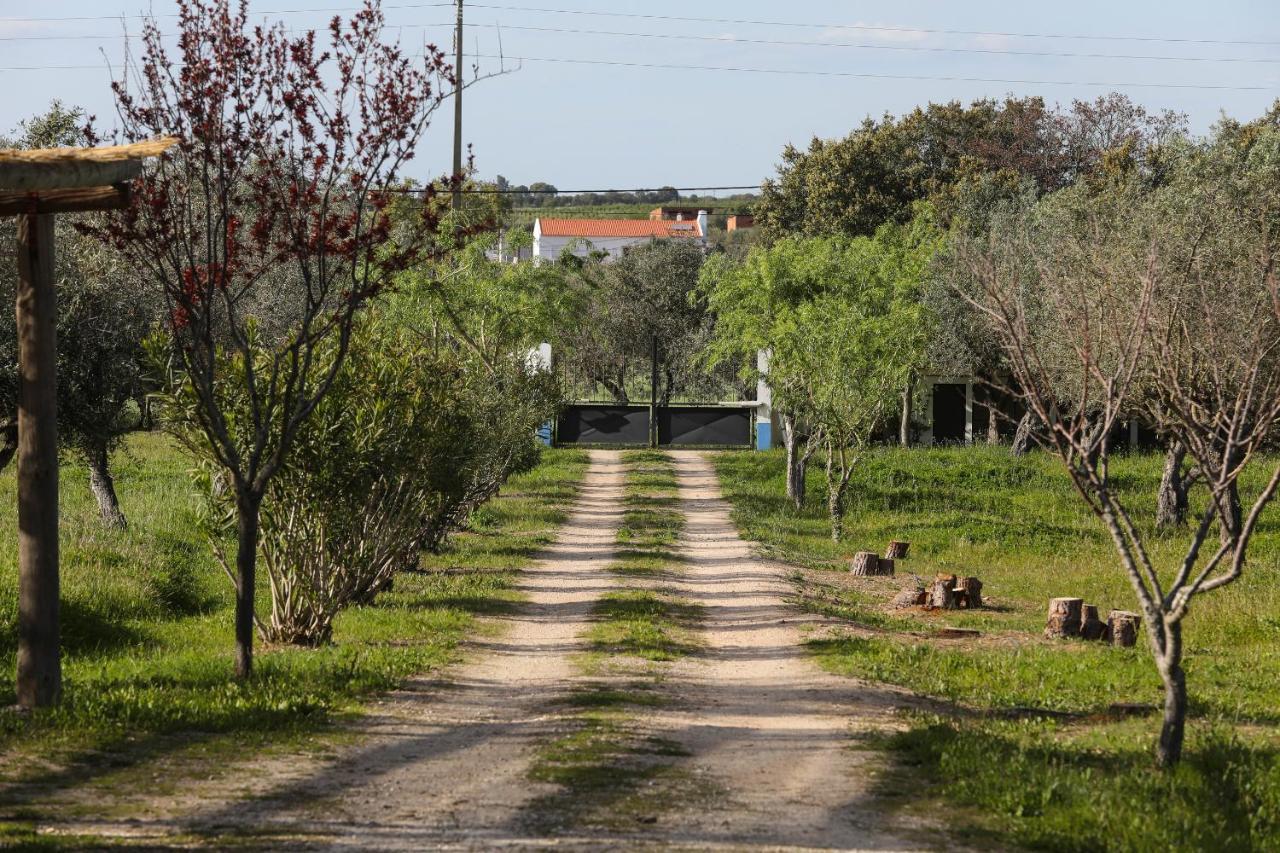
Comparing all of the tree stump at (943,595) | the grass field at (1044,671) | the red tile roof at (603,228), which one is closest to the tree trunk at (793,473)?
the grass field at (1044,671)

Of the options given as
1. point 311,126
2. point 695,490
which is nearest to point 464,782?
point 311,126

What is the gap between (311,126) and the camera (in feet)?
34.7

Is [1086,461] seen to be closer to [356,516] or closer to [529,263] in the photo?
[356,516]

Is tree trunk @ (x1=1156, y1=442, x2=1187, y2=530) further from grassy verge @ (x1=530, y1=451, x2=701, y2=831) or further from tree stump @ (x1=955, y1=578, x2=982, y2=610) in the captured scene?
grassy verge @ (x1=530, y1=451, x2=701, y2=831)

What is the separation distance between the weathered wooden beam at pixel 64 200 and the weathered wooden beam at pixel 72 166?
23 centimetres

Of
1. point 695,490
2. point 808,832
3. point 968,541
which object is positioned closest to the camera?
point 808,832

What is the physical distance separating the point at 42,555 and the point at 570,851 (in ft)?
16.1

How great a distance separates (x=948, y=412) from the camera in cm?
4053

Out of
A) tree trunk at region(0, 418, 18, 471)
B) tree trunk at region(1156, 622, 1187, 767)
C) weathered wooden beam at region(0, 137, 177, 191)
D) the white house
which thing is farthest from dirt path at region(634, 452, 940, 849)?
the white house

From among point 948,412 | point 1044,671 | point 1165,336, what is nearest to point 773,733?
point 1165,336

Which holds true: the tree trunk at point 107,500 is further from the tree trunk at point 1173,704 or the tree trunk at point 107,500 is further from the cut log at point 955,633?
the tree trunk at point 1173,704

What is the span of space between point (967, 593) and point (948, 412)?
2414cm

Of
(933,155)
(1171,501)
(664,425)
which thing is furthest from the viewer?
(933,155)

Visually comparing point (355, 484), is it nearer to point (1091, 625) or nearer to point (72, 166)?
point (72, 166)
